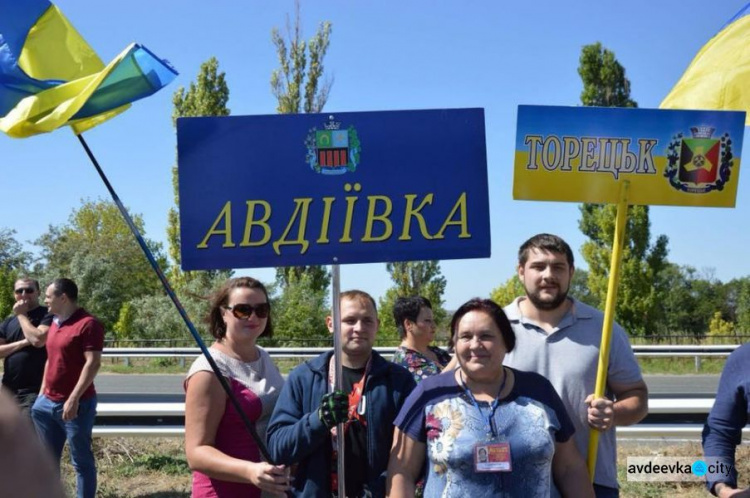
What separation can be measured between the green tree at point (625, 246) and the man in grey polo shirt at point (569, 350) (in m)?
23.5

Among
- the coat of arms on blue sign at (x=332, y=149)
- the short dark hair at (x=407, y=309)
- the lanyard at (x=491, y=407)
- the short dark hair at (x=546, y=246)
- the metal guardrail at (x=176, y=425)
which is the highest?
the coat of arms on blue sign at (x=332, y=149)

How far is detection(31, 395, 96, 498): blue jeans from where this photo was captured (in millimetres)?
6441

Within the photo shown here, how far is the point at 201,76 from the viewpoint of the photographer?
3300 centimetres

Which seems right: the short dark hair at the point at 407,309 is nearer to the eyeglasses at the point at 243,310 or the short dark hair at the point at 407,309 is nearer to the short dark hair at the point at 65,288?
the eyeglasses at the point at 243,310

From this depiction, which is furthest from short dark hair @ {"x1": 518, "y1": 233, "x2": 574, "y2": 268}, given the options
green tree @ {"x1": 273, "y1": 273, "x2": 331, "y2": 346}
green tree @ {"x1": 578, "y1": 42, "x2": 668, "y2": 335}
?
green tree @ {"x1": 578, "y1": 42, "x2": 668, "y2": 335}

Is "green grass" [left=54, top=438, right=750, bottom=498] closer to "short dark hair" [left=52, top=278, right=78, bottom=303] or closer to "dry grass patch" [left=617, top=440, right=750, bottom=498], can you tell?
"dry grass patch" [left=617, top=440, right=750, bottom=498]

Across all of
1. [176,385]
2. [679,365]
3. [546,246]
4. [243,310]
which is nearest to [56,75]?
[243,310]

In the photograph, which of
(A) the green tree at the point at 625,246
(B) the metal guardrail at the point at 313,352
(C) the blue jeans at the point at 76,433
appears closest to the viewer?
(C) the blue jeans at the point at 76,433

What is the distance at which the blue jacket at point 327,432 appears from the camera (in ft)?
11.4

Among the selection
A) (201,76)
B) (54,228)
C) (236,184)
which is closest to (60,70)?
(236,184)

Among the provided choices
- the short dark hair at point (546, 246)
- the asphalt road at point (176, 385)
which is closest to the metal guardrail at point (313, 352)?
the asphalt road at point (176, 385)

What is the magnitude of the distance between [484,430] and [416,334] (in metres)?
2.51

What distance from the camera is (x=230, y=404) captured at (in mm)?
3646

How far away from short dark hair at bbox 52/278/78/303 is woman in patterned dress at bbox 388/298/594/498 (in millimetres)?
4196
